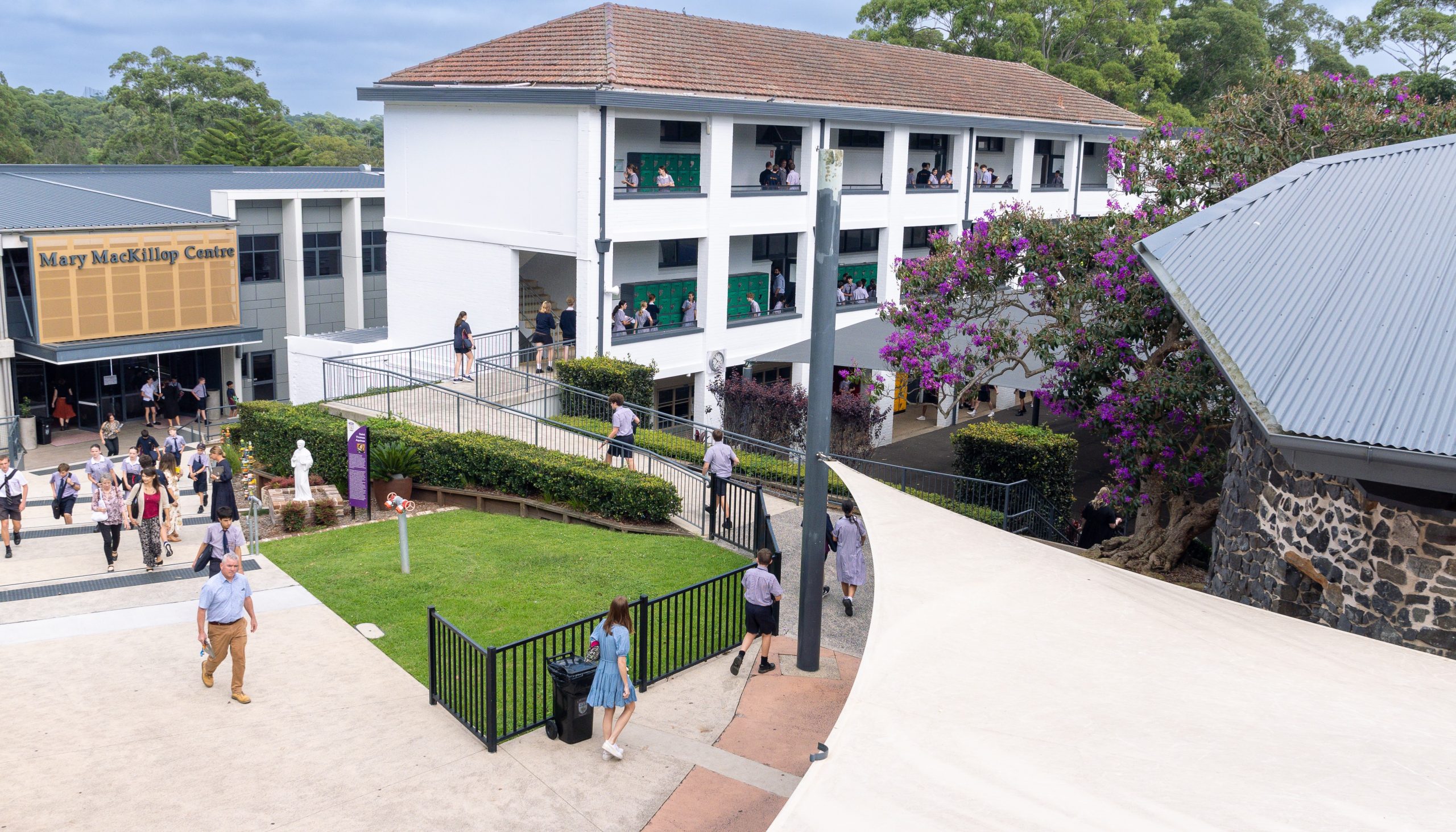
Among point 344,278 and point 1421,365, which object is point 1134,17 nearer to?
point 344,278

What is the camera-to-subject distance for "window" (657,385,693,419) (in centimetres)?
2975

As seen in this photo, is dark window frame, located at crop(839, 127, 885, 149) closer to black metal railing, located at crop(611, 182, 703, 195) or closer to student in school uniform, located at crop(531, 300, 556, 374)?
black metal railing, located at crop(611, 182, 703, 195)

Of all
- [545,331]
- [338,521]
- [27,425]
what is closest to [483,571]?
[338,521]

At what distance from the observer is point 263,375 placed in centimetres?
4044

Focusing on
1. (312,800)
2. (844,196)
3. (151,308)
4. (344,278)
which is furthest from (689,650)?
(344,278)

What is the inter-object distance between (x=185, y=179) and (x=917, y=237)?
2931cm

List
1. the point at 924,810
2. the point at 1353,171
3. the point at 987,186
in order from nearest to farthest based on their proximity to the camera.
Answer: the point at 924,810
the point at 1353,171
the point at 987,186

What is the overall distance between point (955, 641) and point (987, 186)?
3059 centimetres

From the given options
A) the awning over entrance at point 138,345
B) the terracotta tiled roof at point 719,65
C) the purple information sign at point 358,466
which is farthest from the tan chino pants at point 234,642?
the awning over entrance at point 138,345

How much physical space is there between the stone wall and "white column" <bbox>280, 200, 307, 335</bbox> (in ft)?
115

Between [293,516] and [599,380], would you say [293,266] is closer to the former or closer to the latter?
[599,380]

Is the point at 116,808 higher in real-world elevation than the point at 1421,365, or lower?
lower

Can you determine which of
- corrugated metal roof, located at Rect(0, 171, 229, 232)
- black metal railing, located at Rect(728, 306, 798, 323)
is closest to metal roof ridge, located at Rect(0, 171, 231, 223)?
corrugated metal roof, located at Rect(0, 171, 229, 232)

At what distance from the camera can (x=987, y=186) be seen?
36562 mm
